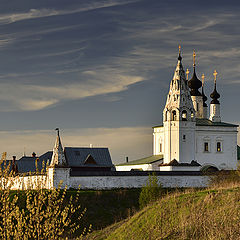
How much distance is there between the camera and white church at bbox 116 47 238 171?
49.2 meters

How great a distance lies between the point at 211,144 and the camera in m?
51.5

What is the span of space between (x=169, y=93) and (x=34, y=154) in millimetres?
19997

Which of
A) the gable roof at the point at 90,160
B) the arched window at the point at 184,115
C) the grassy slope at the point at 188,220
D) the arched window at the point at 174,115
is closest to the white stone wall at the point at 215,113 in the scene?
the arched window at the point at 184,115

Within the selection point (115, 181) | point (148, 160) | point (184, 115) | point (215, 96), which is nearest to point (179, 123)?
point (184, 115)

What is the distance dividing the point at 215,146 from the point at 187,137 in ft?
11.8

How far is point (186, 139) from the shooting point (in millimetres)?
49531

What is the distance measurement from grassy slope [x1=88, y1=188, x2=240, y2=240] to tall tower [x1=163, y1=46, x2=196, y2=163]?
2991 cm

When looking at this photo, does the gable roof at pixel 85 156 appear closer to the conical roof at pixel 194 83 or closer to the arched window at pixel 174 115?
the arched window at pixel 174 115

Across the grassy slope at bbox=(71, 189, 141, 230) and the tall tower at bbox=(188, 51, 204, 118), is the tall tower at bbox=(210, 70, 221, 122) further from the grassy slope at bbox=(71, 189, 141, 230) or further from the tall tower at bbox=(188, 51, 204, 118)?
the grassy slope at bbox=(71, 189, 141, 230)

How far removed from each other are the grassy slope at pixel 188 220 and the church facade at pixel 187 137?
29.3 m

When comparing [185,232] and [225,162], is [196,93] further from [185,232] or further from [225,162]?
[185,232]

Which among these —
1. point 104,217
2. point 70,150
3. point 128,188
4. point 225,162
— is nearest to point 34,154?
point 70,150

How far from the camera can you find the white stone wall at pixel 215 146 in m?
51.0

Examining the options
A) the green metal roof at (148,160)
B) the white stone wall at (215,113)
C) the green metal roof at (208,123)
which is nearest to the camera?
the green metal roof at (148,160)
